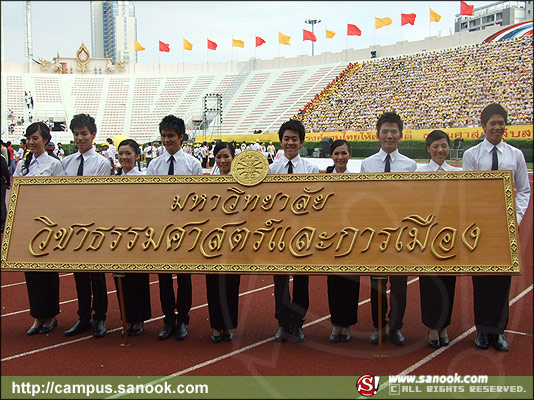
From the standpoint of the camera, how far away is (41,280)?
383 cm

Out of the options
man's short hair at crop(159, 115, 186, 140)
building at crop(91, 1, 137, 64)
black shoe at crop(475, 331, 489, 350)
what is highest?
building at crop(91, 1, 137, 64)

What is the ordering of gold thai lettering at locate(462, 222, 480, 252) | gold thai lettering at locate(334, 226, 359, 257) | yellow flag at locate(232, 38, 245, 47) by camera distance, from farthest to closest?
yellow flag at locate(232, 38, 245, 47), gold thai lettering at locate(334, 226, 359, 257), gold thai lettering at locate(462, 222, 480, 252)

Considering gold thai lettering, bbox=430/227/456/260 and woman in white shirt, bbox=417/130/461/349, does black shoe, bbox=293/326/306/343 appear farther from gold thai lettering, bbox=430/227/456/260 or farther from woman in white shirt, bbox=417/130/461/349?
gold thai lettering, bbox=430/227/456/260

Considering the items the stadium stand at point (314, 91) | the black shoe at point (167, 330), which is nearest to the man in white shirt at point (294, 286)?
the black shoe at point (167, 330)

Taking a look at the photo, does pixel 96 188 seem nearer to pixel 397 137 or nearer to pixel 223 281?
pixel 223 281

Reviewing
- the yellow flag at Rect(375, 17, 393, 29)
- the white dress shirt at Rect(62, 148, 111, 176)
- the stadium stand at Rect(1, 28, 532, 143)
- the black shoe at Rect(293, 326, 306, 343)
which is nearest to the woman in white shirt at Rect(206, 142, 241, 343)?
the black shoe at Rect(293, 326, 306, 343)

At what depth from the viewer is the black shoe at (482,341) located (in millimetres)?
3346

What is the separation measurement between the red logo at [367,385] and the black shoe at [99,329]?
75.0 inches

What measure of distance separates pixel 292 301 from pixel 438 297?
97 centimetres

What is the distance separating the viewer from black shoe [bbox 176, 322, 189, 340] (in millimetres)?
3682

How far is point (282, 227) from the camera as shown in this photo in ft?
10.8

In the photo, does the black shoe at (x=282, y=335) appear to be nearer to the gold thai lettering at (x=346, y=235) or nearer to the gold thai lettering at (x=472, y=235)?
the gold thai lettering at (x=346, y=235)

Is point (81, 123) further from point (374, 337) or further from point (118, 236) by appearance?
point (374, 337)

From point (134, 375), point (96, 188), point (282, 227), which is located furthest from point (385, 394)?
point (96, 188)
